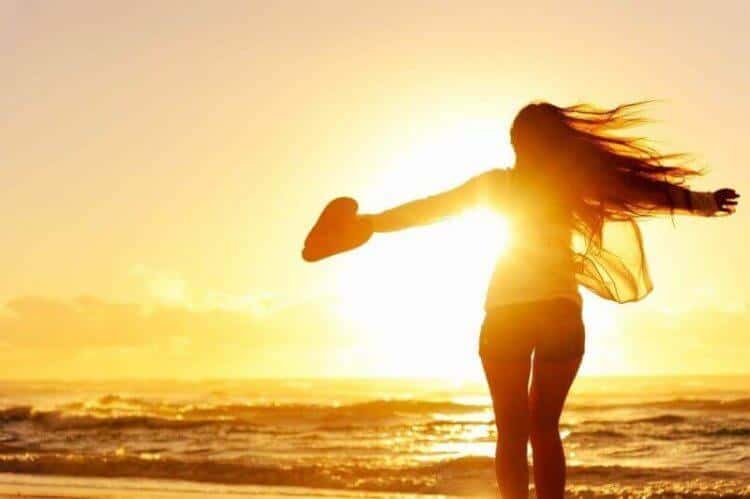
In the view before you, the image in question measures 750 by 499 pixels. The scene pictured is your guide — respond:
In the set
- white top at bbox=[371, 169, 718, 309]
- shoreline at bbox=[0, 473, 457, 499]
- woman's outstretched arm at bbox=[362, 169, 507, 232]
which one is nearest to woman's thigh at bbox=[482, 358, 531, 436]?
white top at bbox=[371, 169, 718, 309]

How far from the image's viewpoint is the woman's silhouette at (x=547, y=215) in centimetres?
420

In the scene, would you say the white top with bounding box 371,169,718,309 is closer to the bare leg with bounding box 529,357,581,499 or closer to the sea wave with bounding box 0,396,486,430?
the bare leg with bounding box 529,357,581,499

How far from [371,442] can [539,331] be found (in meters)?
17.7

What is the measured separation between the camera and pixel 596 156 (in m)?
4.30

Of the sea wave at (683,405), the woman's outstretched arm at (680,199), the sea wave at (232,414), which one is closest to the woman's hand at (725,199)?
the woman's outstretched arm at (680,199)

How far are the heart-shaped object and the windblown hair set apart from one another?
0.74m

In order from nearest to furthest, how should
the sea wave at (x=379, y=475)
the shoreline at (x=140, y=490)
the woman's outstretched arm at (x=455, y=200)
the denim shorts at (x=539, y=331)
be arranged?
the denim shorts at (x=539, y=331)
the woman's outstretched arm at (x=455, y=200)
the shoreline at (x=140, y=490)
the sea wave at (x=379, y=475)

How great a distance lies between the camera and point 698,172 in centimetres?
439

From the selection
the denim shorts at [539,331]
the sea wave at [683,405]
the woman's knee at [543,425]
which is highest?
the denim shorts at [539,331]

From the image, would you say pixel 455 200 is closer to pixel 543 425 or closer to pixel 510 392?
pixel 510 392

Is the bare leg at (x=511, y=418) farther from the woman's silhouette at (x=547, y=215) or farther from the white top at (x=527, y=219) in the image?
the white top at (x=527, y=219)

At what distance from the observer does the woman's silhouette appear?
420 centimetres

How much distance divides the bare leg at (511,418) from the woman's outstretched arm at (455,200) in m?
0.61

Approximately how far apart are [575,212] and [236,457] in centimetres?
1445
